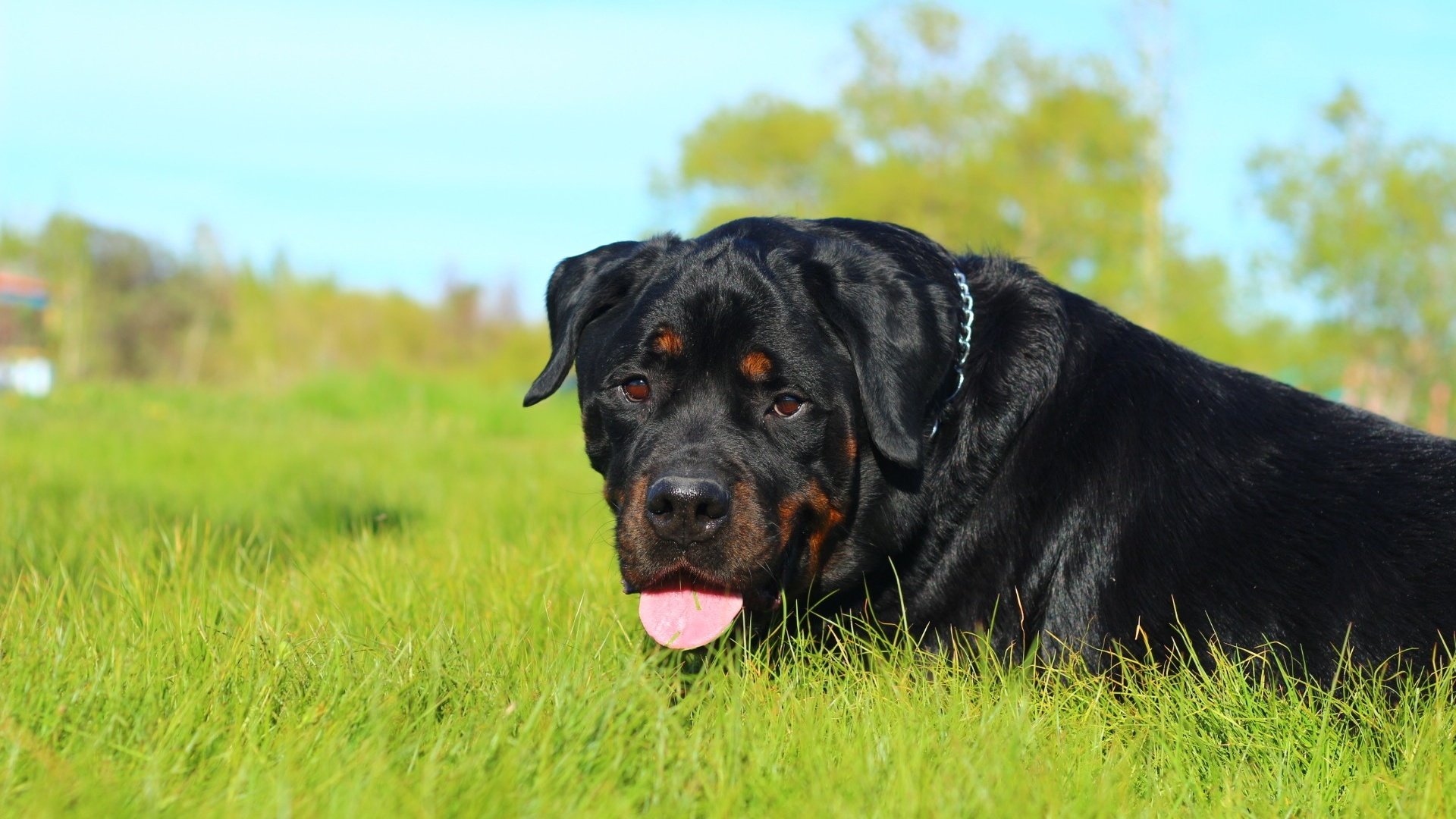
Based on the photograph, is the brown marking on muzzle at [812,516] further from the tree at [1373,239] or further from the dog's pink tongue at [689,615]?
the tree at [1373,239]

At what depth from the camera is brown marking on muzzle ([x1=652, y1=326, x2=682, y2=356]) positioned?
Answer: 3.44m

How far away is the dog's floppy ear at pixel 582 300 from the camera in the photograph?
3.74 meters

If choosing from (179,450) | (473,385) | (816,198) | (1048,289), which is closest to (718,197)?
(816,198)

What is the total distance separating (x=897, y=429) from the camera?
10.7ft

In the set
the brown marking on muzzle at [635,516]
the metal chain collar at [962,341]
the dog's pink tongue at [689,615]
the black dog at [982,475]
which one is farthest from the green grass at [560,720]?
the metal chain collar at [962,341]

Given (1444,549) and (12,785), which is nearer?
(12,785)

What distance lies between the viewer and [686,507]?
124 inches

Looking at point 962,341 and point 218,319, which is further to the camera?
point 218,319

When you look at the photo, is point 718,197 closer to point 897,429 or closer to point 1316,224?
point 1316,224

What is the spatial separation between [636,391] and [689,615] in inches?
26.7

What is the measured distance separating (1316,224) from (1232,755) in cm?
2640

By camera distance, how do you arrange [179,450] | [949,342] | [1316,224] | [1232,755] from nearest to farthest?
[1232,755] → [949,342] → [179,450] → [1316,224]

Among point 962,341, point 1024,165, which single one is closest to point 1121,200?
point 1024,165

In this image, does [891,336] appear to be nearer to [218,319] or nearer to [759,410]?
[759,410]
